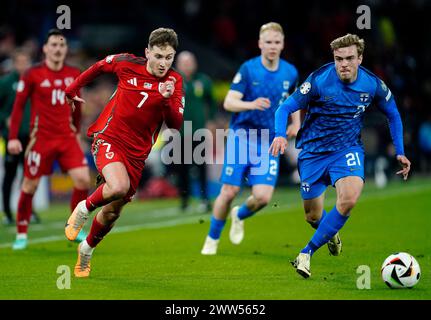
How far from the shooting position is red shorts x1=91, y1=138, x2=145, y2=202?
359 inches

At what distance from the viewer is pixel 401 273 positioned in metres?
8.46

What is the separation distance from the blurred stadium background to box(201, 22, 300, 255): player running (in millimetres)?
10737

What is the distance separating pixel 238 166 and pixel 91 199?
2.72 metres

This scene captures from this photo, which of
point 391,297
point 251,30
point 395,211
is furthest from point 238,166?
point 251,30

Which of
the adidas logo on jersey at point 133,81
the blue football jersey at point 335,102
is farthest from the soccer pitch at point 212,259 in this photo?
the adidas logo on jersey at point 133,81

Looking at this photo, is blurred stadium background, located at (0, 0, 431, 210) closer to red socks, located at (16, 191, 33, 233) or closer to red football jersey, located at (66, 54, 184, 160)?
red socks, located at (16, 191, 33, 233)

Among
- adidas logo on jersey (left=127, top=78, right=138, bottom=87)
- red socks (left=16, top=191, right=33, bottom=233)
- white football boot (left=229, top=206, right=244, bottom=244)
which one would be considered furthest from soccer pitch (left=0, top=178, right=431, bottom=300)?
adidas logo on jersey (left=127, top=78, right=138, bottom=87)

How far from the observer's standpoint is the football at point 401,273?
8.46m

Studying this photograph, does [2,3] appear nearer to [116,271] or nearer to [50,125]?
[50,125]

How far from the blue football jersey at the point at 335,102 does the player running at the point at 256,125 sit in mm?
1724

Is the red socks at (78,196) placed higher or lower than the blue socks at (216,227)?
higher

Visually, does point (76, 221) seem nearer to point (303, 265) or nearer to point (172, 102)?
point (172, 102)

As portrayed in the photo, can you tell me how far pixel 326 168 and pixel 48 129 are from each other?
4.20 metres

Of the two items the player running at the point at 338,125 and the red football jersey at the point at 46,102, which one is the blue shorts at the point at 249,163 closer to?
the player running at the point at 338,125
